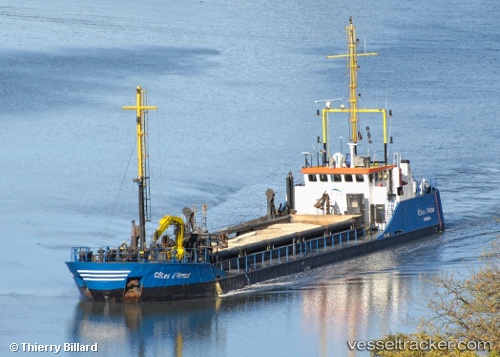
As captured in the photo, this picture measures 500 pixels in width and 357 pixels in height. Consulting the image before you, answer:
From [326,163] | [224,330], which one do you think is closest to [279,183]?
[326,163]

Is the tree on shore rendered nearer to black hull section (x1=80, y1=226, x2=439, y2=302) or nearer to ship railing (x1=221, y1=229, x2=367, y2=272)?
black hull section (x1=80, y1=226, x2=439, y2=302)

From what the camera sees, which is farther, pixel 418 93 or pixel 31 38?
pixel 31 38

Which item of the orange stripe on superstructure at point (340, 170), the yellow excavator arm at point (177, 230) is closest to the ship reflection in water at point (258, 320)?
the yellow excavator arm at point (177, 230)

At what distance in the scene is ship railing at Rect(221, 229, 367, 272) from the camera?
39.3m

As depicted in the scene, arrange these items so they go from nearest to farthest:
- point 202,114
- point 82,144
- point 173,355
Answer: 1. point 173,355
2. point 82,144
3. point 202,114

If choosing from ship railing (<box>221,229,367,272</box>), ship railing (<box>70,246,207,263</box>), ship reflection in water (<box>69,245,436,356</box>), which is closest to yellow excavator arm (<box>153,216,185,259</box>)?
ship railing (<box>70,246,207,263</box>)

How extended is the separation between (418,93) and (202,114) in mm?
12954

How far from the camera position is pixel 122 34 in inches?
3629

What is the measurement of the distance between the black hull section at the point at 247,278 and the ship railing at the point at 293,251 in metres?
0.18

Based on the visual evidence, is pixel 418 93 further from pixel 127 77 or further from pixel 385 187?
pixel 385 187

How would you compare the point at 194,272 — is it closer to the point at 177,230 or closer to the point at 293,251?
→ the point at 177,230

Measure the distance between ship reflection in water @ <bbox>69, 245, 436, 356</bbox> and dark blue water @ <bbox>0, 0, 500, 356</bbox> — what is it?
0.07 meters

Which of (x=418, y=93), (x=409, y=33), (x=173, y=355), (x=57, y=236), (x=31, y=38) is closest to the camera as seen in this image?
(x=173, y=355)

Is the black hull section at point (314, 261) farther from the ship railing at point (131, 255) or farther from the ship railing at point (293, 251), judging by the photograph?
the ship railing at point (131, 255)
